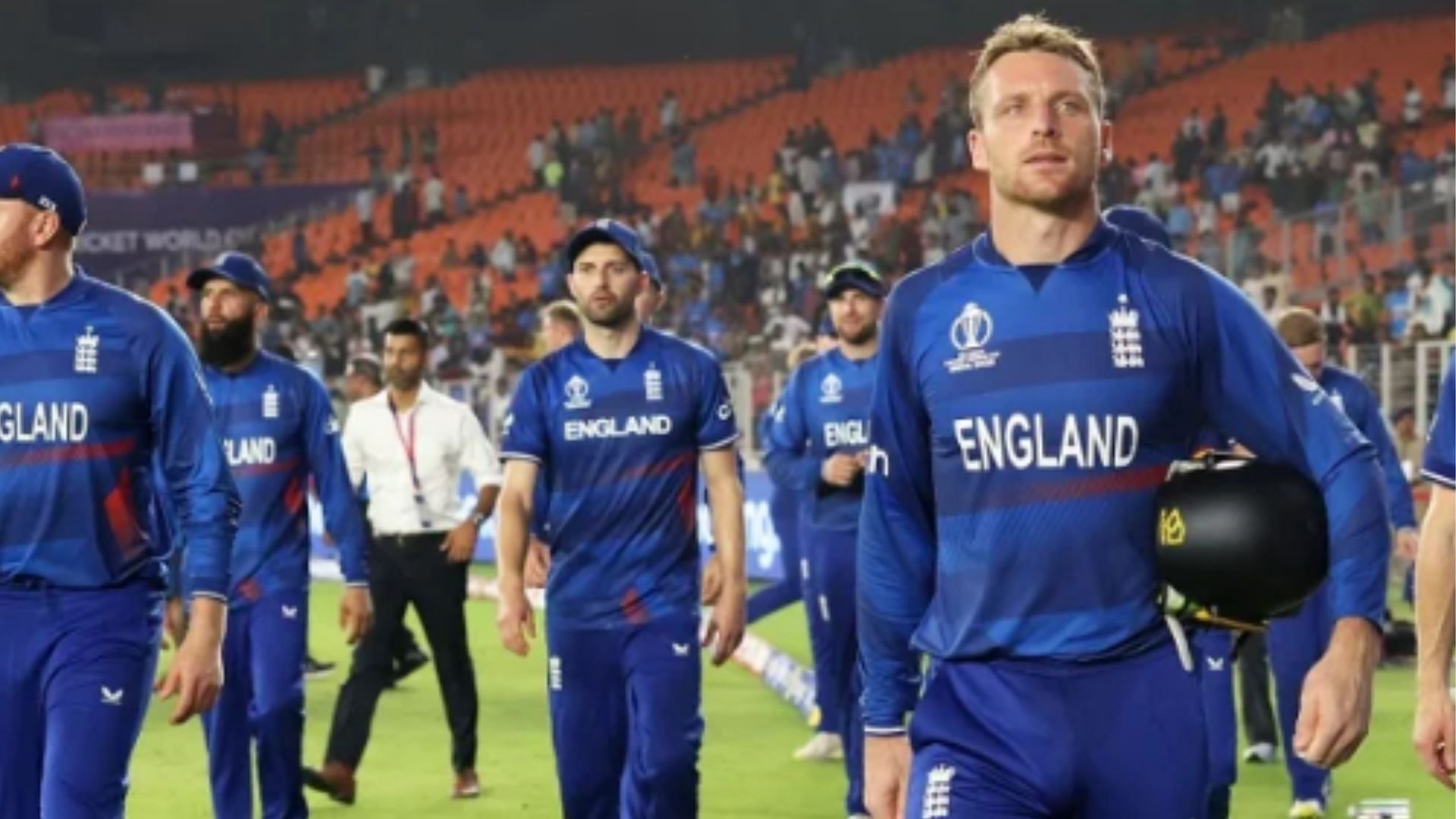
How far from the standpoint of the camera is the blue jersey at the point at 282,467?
11656 millimetres

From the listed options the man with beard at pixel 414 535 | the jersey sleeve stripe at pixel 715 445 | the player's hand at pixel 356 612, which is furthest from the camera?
the man with beard at pixel 414 535

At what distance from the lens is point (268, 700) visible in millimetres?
11422

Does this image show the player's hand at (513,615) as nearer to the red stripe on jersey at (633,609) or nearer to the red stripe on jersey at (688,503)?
the red stripe on jersey at (633,609)

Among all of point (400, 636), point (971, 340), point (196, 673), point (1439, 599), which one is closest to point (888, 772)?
point (971, 340)

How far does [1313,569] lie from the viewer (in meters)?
5.02

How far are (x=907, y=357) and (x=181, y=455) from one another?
9.39 feet

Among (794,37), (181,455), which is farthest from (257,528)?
(794,37)

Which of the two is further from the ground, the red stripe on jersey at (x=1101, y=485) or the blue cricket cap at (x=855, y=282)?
the blue cricket cap at (x=855, y=282)

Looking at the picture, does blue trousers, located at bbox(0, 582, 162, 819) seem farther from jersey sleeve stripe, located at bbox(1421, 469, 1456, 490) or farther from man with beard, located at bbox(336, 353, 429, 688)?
man with beard, located at bbox(336, 353, 429, 688)

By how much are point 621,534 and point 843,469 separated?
3.24 meters

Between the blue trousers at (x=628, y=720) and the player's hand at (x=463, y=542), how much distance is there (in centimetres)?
410

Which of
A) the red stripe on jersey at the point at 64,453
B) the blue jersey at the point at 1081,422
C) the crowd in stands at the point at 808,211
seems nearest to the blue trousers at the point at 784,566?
the red stripe on jersey at the point at 64,453

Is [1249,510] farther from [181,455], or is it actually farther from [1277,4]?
[1277,4]

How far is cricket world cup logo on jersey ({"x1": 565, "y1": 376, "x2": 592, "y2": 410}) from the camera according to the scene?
1017 cm
